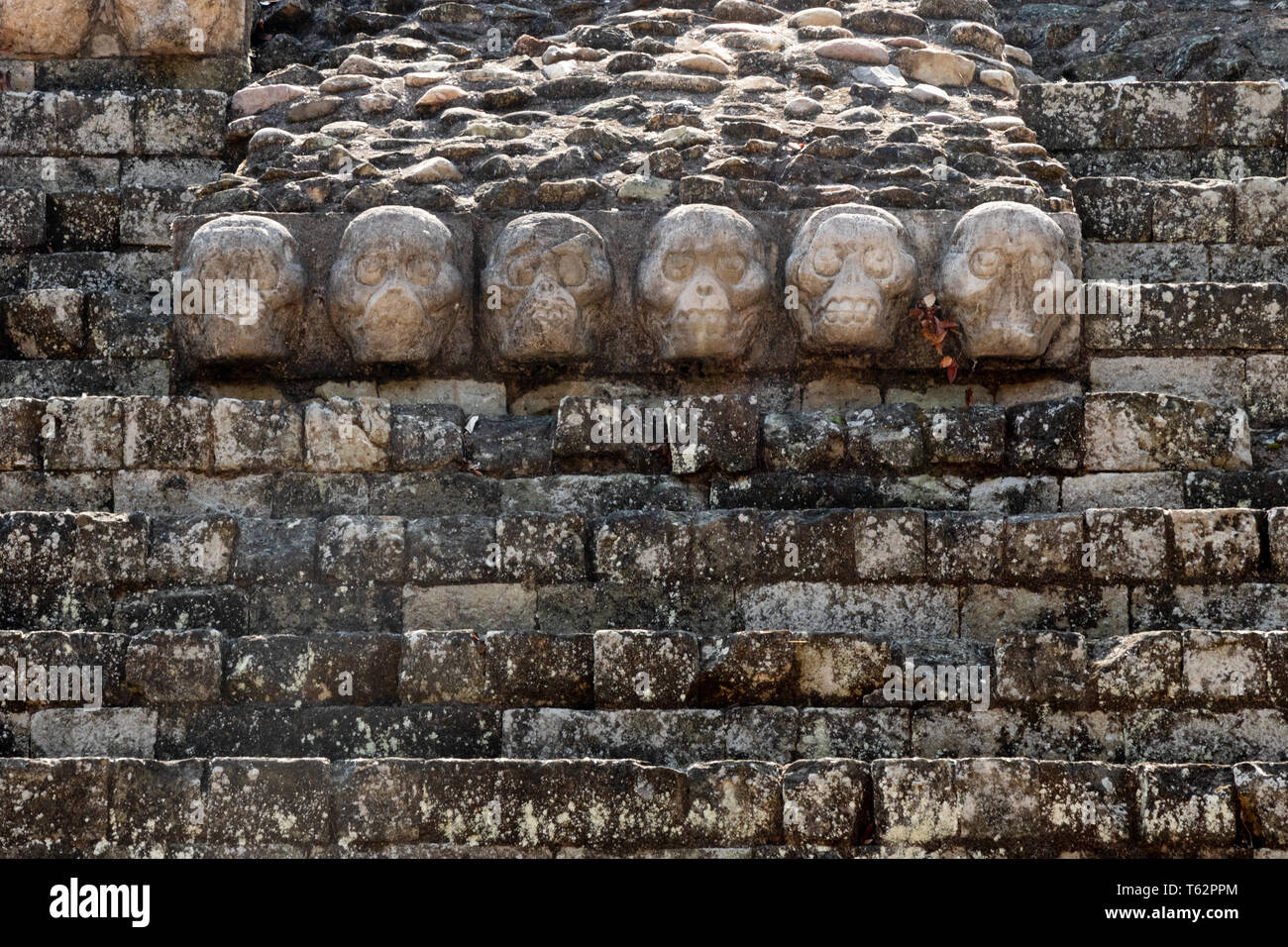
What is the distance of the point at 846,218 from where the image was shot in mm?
8625

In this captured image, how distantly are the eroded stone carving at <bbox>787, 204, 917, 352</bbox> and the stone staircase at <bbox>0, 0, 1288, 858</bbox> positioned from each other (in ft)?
0.17

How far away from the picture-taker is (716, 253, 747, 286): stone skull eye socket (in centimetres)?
866

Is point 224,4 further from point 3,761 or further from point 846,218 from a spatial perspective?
point 3,761

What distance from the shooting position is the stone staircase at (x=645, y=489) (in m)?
6.57

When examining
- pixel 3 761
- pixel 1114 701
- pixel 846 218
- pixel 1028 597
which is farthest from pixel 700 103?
pixel 3 761

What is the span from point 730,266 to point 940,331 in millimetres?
958

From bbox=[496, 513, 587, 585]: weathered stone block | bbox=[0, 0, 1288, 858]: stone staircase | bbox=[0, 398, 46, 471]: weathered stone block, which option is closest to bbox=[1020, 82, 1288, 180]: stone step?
bbox=[0, 0, 1288, 858]: stone staircase

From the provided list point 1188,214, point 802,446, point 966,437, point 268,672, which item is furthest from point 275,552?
point 1188,214

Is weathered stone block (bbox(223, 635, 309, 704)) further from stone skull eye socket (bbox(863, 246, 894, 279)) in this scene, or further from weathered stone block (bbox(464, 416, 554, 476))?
stone skull eye socket (bbox(863, 246, 894, 279))

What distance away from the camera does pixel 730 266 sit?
28.4 feet

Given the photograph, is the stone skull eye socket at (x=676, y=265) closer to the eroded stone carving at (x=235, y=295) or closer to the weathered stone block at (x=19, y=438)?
the eroded stone carving at (x=235, y=295)

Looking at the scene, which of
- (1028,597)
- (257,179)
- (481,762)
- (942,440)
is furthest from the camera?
(257,179)

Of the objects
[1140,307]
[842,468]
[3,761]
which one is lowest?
[3,761]

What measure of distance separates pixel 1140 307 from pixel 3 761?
5116 mm
